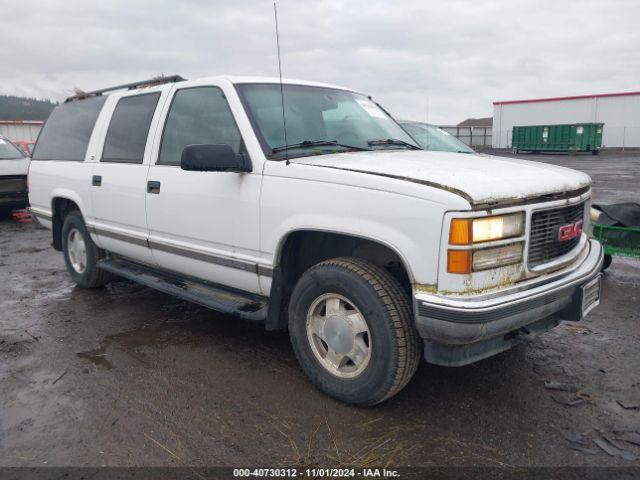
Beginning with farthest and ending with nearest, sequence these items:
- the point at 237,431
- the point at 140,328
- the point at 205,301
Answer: the point at 140,328, the point at 205,301, the point at 237,431

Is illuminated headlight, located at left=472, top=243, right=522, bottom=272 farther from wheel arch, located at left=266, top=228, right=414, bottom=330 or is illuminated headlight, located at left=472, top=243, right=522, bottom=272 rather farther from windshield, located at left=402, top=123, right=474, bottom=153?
windshield, located at left=402, top=123, right=474, bottom=153

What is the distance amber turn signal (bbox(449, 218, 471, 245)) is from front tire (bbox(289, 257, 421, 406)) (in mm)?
480

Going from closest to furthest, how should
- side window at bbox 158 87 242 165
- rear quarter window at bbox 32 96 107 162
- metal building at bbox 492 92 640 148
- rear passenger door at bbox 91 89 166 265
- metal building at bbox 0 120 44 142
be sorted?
1. side window at bbox 158 87 242 165
2. rear passenger door at bbox 91 89 166 265
3. rear quarter window at bbox 32 96 107 162
4. metal building at bbox 0 120 44 142
5. metal building at bbox 492 92 640 148

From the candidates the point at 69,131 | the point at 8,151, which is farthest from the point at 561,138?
the point at 69,131

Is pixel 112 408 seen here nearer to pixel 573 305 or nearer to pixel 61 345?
pixel 61 345

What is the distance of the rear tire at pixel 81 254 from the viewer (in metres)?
5.33

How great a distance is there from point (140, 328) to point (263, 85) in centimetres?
221

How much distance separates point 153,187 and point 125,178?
47 centimetres

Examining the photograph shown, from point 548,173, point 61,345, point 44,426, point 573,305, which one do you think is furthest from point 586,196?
point 61,345

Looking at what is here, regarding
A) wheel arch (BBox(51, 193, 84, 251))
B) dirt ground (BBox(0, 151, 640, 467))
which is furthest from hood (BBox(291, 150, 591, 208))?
wheel arch (BBox(51, 193, 84, 251))

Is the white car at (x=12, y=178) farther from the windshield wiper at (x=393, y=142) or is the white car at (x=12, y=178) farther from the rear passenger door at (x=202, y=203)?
the windshield wiper at (x=393, y=142)

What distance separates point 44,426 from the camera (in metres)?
2.99

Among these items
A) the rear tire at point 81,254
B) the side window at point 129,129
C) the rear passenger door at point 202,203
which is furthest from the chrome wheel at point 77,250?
the rear passenger door at point 202,203

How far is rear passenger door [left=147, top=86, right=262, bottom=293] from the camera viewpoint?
139 inches
